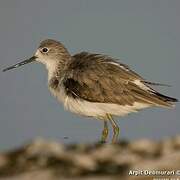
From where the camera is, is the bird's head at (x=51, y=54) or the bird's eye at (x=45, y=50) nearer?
the bird's head at (x=51, y=54)

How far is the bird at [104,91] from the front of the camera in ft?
49.1

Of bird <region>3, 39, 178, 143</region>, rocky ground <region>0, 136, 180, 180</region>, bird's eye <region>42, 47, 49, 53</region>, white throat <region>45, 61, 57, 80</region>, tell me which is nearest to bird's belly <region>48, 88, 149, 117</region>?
bird <region>3, 39, 178, 143</region>

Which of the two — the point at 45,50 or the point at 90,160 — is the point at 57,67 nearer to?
the point at 45,50

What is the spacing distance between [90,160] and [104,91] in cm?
722

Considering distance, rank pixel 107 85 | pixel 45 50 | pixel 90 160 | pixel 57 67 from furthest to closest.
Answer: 1. pixel 45 50
2. pixel 57 67
3. pixel 107 85
4. pixel 90 160

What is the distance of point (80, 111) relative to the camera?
50.4 ft

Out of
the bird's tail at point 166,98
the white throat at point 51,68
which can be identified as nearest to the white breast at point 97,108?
the bird's tail at point 166,98

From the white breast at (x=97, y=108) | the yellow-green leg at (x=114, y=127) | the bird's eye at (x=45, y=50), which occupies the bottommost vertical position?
the yellow-green leg at (x=114, y=127)

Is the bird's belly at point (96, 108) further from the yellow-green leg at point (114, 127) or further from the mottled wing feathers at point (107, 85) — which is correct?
the yellow-green leg at point (114, 127)

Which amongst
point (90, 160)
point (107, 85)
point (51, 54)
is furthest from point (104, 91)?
point (90, 160)

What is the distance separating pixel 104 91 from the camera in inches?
594

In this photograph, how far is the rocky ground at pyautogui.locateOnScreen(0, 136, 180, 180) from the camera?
7371mm

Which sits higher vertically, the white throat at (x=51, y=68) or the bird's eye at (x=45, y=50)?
the bird's eye at (x=45, y=50)

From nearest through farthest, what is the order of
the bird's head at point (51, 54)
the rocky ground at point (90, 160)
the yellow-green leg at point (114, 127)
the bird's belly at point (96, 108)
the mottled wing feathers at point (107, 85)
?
the rocky ground at point (90, 160) → the mottled wing feathers at point (107, 85) → the bird's belly at point (96, 108) → the yellow-green leg at point (114, 127) → the bird's head at point (51, 54)
